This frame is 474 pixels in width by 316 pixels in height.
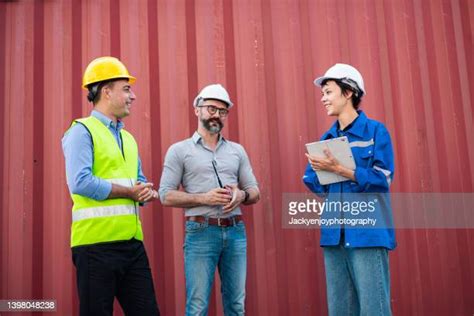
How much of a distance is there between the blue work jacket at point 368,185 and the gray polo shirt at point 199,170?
2.37 feet

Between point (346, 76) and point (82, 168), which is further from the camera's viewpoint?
point (346, 76)

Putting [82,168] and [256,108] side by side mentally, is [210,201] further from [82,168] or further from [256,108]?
[256,108]

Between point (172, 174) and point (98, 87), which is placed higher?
point (98, 87)

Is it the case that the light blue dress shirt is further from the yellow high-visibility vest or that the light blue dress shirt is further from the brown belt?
the brown belt

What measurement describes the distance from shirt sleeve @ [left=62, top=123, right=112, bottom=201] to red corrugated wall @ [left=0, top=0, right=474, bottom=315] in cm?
145

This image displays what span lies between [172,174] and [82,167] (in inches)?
35.7

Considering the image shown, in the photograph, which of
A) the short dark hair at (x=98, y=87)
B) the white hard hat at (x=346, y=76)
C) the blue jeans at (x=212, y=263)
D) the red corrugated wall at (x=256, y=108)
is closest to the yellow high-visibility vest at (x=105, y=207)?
the short dark hair at (x=98, y=87)

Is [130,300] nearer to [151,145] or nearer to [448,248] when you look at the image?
[151,145]

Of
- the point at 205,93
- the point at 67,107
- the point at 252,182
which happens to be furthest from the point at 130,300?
the point at 67,107

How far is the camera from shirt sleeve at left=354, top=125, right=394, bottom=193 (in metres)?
2.98

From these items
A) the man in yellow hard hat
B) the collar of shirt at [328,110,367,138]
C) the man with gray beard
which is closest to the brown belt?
the man with gray beard

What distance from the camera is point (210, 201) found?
3.36 meters

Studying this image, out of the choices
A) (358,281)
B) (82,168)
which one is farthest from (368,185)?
(82,168)

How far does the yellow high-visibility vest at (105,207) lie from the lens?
108 inches
